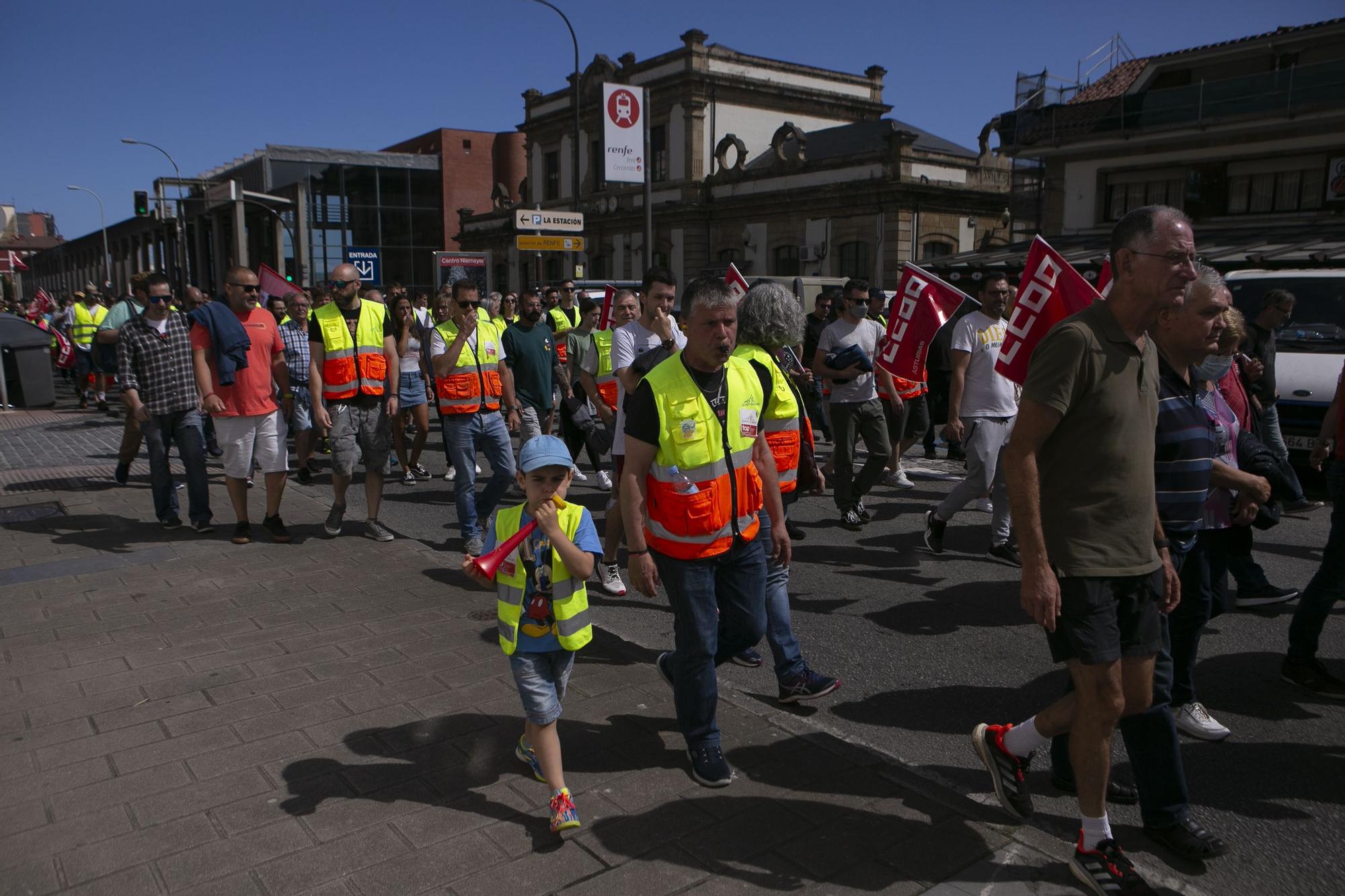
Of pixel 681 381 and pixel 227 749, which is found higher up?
pixel 681 381

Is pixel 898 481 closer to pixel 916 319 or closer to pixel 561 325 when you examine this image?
pixel 916 319

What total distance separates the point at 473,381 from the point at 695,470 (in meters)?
3.88

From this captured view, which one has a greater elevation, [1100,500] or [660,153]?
[660,153]

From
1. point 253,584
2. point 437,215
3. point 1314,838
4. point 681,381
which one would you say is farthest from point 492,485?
point 437,215

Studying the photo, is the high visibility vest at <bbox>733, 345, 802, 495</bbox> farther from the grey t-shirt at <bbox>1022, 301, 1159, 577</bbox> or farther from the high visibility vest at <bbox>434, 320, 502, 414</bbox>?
the high visibility vest at <bbox>434, 320, 502, 414</bbox>

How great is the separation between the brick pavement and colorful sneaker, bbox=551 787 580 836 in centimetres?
5

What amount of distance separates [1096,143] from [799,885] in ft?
89.1

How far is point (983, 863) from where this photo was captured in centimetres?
308

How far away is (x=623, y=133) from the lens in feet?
65.8

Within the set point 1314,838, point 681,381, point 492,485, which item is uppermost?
point 681,381

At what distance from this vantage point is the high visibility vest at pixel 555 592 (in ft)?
11.0

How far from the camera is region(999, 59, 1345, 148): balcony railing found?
22.1 m

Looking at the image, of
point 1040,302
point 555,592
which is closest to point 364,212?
point 1040,302

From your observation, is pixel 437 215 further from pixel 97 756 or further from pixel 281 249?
pixel 97 756
